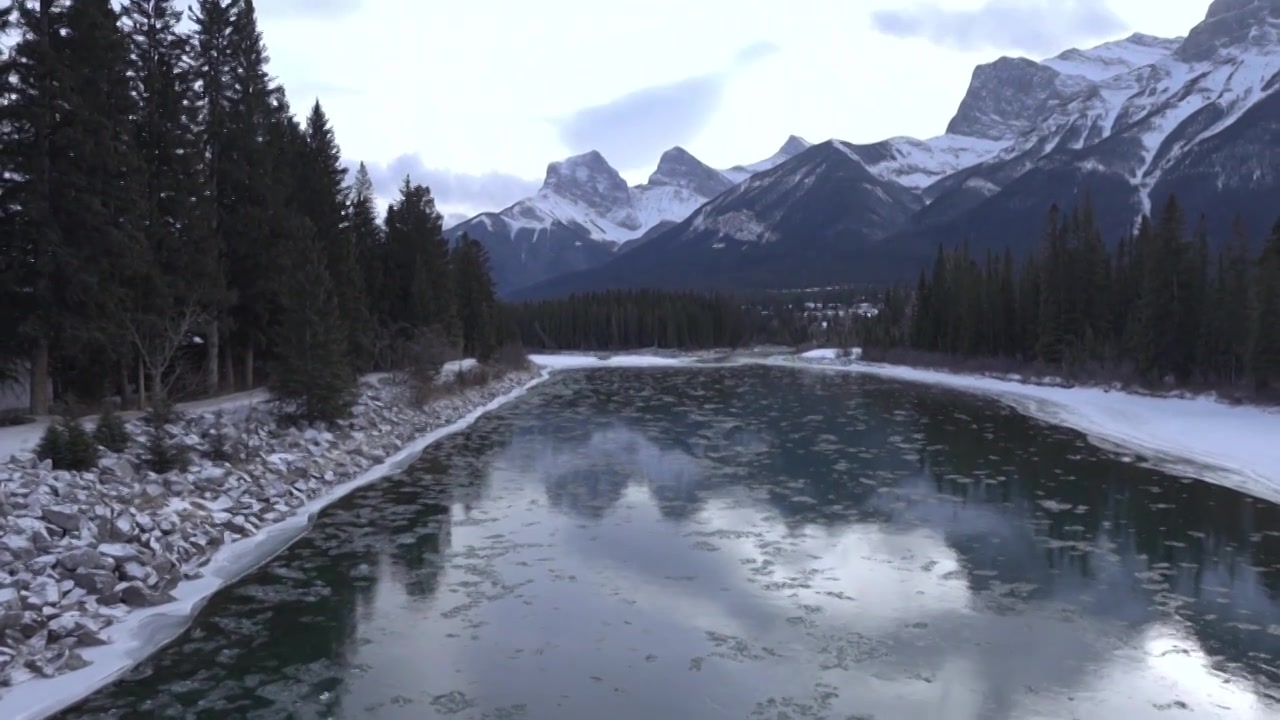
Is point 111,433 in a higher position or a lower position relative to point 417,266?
lower

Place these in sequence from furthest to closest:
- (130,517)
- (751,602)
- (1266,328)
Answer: (1266,328) → (130,517) → (751,602)

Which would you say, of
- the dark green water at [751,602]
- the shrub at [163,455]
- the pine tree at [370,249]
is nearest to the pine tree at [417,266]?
the pine tree at [370,249]

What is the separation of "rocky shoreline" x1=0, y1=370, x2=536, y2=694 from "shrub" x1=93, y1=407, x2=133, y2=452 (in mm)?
267

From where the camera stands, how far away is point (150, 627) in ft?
40.9

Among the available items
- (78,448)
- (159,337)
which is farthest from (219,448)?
(159,337)

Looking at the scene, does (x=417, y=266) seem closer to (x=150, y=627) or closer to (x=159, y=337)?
(x=159, y=337)

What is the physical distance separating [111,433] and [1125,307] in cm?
6983

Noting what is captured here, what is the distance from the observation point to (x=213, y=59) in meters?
33.4

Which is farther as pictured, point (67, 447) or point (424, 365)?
point (424, 365)

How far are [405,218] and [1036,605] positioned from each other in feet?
165

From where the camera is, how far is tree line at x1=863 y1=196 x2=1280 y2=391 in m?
48.1

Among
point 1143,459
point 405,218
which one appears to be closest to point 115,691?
point 1143,459

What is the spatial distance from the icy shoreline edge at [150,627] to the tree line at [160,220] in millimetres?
6192

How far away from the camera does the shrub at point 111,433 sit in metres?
18.4
